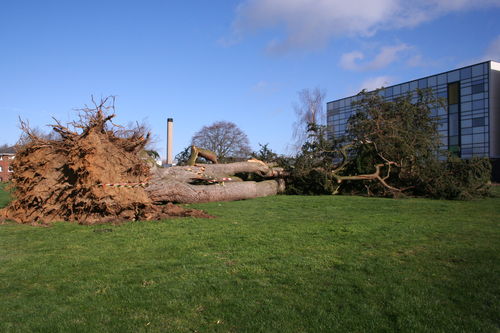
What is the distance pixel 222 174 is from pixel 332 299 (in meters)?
11.4

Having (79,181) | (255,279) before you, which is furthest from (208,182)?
(255,279)

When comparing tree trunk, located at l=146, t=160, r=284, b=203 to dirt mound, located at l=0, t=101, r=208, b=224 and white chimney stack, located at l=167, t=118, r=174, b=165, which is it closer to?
dirt mound, located at l=0, t=101, r=208, b=224

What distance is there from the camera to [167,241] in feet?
20.9

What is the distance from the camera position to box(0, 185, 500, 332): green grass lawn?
3.21m

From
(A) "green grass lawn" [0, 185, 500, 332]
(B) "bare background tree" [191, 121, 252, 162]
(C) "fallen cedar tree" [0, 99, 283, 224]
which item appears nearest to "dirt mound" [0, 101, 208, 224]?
Result: (C) "fallen cedar tree" [0, 99, 283, 224]

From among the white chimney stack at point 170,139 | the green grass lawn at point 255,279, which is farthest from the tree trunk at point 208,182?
the white chimney stack at point 170,139

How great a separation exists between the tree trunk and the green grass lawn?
393 centimetres

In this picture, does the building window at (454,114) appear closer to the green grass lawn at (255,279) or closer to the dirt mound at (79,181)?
the green grass lawn at (255,279)

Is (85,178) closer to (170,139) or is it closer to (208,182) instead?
(208,182)

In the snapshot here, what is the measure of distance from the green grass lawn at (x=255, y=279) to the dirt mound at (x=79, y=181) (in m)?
1.46

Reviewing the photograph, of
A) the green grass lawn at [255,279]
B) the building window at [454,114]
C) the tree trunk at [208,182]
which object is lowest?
the green grass lawn at [255,279]

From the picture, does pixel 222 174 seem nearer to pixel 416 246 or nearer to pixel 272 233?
pixel 272 233

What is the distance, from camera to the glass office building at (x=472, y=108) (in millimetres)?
39938

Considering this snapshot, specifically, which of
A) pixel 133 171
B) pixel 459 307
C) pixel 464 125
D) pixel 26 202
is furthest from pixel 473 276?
pixel 464 125
